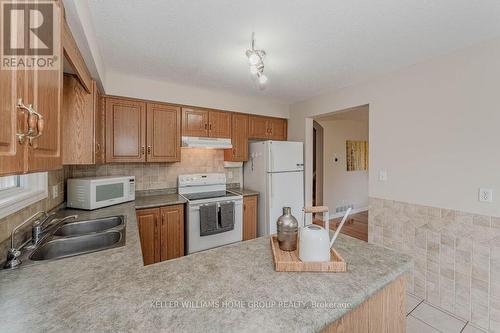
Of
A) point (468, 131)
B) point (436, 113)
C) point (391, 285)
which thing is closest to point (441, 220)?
point (468, 131)

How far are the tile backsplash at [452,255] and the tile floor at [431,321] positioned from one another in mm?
69

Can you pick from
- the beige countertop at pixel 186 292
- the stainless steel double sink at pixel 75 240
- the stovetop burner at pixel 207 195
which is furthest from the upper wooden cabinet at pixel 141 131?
the beige countertop at pixel 186 292

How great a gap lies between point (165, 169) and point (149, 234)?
100 centimetres

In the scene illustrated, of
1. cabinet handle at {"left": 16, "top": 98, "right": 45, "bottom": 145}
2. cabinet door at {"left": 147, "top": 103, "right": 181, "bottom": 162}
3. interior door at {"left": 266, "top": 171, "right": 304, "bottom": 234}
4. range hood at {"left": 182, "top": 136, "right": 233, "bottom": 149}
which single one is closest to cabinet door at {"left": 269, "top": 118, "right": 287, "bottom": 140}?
interior door at {"left": 266, "top": 171, "right": 304, "bottom": 234}

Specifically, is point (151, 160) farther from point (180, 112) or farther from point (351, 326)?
point (351, 326)

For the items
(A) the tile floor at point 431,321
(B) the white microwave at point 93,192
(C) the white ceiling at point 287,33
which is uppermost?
(C) the white ceiling at point 287,33

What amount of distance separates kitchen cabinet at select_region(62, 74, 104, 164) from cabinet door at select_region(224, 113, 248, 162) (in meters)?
1.81

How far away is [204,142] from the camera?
3031 mm

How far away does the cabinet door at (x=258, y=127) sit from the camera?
3532 mm

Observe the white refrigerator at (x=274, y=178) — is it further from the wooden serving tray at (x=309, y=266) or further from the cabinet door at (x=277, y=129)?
the wooden serving tray at (x=309, y=266)

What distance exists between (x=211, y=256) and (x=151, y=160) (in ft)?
6.66

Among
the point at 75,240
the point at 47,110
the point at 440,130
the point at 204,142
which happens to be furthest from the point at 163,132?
the point at 440,130

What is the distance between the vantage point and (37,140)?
0.77m

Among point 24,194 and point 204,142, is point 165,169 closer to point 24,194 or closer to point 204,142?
point 204,142
